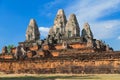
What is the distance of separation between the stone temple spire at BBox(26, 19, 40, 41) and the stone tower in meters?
6.02

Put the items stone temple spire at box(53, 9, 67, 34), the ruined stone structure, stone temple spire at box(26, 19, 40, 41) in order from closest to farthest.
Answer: the ruined stone structure, stone temple spire at box(53, 9, 67, 34), stone temple spire at box(26, 19, 40, 41)

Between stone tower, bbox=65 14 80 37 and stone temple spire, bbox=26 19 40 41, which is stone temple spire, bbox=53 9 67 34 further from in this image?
stone temple spire, bbox=26 19 40 41

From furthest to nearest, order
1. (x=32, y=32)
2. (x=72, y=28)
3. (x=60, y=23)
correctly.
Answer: (x=32, y=32), (x=60, y=23), (x=72, y=28)

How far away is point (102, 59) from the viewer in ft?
85.8

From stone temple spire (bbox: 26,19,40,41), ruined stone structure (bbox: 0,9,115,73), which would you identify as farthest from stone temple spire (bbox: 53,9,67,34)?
stone temple spire (bbox: 26,19,40,41)

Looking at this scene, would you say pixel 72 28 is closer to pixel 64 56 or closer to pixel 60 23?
pixel 60 23

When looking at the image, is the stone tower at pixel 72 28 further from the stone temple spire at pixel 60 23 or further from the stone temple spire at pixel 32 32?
the stone temple spire at pixel 32 32

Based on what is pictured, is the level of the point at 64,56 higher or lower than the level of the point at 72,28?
lower

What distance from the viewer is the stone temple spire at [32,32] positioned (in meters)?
46.4

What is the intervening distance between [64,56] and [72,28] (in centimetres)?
1479

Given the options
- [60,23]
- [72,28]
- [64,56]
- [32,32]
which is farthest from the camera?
[32,32]

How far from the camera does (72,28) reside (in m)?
42.4

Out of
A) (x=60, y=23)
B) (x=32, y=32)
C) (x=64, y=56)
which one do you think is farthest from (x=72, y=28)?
(x=64, y=56)

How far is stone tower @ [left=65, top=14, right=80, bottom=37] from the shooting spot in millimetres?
42219
